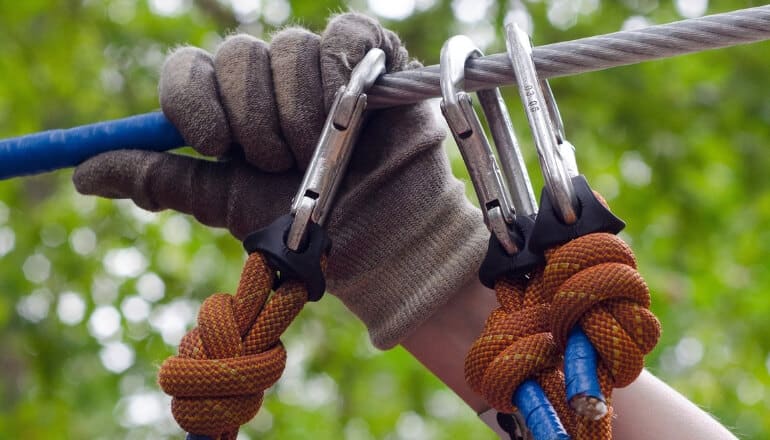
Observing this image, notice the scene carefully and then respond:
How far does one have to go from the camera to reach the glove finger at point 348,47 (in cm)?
97

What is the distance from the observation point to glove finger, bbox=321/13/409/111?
966 millimetres

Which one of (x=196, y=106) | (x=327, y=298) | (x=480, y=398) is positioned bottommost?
(x=327, y=298)

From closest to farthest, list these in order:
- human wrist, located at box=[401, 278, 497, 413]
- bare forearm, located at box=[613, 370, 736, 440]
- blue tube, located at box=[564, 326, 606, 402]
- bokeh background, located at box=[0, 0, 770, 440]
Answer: blue tube, located at box=[564, 326, 606, 402]
bare forearm, located at box=[613, 370, 736, 440]
human wrist, located at box=[401, 278, 497, 413]
bokeh background, located at box=[0, 0, 770, 440]

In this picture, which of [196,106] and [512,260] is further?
[196,106]

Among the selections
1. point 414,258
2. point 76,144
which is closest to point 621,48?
point 414,258

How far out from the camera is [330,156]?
2.92ft

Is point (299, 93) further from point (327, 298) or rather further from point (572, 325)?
point (327, 298)

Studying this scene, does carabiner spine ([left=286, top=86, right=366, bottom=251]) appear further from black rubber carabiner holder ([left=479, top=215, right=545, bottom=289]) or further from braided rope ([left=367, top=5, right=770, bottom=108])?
black rubber carabiner holder ([left=479, top=215, right=545, bottom=289])

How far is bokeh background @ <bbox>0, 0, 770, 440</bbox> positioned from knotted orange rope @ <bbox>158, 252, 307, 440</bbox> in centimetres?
227

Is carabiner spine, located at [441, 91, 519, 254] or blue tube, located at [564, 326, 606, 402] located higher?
carabiner spine, located at [441, 91, 519, 254]

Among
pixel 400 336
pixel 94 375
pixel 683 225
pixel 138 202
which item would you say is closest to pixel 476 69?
pixel 400 336

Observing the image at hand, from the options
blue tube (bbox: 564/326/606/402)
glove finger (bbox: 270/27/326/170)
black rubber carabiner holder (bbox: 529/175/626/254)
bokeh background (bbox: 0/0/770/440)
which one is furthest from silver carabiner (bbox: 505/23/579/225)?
bokeh background (bbox: 0/0/770/440)

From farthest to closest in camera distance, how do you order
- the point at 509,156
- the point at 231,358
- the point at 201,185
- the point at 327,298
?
the point at 327,298
the point at 201,185
the point at 509,156
the point at 231,358

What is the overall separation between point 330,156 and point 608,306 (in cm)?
32
